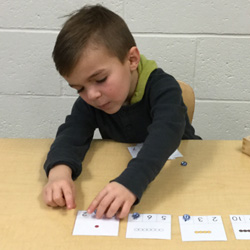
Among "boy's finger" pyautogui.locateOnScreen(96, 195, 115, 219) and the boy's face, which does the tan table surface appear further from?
the boy's face

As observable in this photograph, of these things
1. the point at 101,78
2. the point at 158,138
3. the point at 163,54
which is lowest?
the point at 163,54

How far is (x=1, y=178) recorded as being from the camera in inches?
35.8

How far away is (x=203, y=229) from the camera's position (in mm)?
698

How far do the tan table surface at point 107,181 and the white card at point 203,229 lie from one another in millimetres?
13

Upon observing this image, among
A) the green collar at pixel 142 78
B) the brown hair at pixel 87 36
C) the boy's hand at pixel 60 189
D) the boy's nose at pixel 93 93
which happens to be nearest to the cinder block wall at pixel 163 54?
the green collar at pixel 142 78

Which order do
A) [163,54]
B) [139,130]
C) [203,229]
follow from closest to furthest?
1. [203,229]
2. [139,130]
3. [163,54]

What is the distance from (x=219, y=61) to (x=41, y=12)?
0.87 m

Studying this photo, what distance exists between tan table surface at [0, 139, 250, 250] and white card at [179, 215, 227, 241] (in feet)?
0.04

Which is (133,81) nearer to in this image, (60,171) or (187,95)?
(187,95)

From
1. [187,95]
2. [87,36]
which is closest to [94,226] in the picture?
[87,36]

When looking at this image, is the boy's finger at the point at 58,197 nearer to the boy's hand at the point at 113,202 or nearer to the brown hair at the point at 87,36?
the boy's hand at the point at 113,202

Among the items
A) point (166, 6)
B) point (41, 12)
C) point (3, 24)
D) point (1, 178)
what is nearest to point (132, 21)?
point (166, 6)

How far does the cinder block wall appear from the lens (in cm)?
165

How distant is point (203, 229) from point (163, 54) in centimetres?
116
